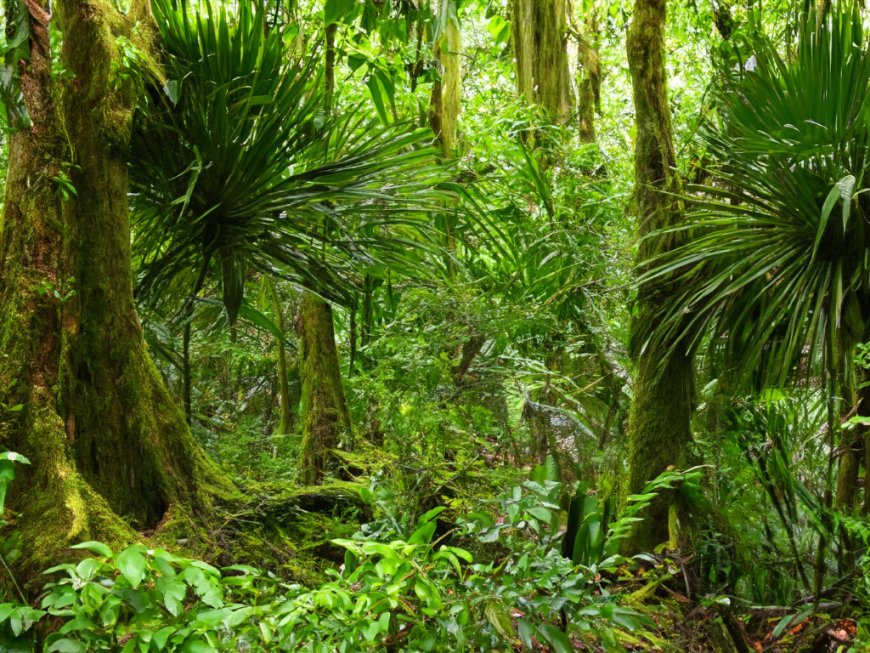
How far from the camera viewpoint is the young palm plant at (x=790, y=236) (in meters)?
2.89

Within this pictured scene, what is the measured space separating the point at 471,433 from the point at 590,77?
4.81 metres

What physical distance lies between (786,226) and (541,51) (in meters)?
2.36

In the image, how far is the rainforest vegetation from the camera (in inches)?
71.5

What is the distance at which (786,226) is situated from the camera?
10.1 feet

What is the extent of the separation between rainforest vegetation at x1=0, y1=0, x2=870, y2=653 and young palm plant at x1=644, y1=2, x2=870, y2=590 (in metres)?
→ 0.02

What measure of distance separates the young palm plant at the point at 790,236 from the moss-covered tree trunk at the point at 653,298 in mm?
126

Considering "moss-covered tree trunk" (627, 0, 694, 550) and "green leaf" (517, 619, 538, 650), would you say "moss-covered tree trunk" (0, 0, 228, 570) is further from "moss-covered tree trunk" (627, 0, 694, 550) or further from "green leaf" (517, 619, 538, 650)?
"moss-covered tree trunk" (627, 0, 694, 550)

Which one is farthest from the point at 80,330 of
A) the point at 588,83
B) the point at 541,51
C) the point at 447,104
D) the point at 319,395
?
the point at 588,83

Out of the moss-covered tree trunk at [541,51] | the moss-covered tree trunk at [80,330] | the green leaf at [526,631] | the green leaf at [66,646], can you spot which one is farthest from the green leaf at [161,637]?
the moss-covered tree trunk at [541,51]

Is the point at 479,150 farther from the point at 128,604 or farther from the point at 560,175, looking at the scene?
the point at 128,604

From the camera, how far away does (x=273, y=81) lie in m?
3.06

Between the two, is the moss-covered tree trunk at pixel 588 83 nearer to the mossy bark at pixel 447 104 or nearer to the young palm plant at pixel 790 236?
the mossy bark at pixel 447 104

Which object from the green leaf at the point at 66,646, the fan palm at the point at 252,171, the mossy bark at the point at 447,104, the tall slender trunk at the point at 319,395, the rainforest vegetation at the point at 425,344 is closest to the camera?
the green leaf at the point at 66,646

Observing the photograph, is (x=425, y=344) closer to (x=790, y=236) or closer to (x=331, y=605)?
(x=790, y=236)
